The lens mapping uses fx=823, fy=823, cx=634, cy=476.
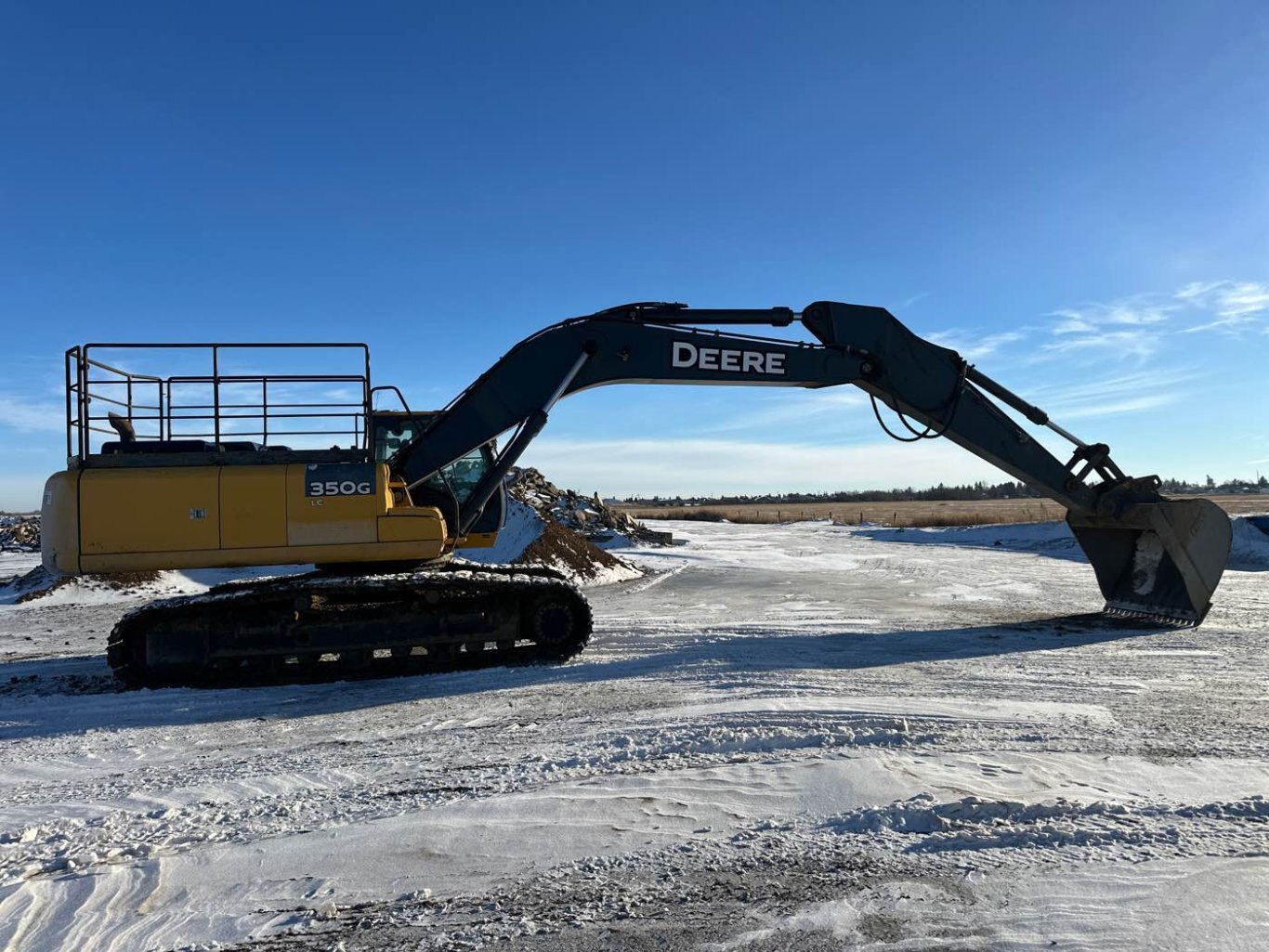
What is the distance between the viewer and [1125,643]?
29.1ft

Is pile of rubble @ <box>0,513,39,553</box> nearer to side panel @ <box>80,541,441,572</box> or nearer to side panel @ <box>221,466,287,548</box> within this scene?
side panel @ <box>80,541,441,572</box>

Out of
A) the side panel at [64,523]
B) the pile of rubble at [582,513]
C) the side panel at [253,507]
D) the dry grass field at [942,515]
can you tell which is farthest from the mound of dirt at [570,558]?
the dry grass field at [942,515]

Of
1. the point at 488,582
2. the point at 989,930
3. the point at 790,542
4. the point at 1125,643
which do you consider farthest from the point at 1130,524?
the point at 790,542

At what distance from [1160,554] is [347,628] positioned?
9.57 metres

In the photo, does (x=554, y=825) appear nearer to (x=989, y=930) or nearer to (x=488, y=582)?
(x=989, y=930)

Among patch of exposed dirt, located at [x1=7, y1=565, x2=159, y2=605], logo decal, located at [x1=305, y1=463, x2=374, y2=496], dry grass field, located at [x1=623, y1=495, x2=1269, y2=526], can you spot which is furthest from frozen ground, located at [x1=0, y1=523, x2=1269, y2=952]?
dry grass field, located at [x1=623, y1=495, x2=1269, y2=526]

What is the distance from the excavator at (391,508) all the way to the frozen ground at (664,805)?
0.50 metres

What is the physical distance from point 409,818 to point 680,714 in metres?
2.38

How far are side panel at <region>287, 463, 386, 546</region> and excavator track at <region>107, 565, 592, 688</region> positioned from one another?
1.38 feet

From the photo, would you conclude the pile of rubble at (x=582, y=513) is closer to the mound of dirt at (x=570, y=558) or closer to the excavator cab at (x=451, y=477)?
Answer: the mound of dirt at (x=570, y=558)

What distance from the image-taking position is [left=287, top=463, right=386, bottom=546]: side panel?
24.3 feet

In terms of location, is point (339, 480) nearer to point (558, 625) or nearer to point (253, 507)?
point (253, 507)

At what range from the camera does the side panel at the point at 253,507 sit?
728 cm

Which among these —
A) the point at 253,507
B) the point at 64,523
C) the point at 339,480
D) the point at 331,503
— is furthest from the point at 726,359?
the point at 64,523
